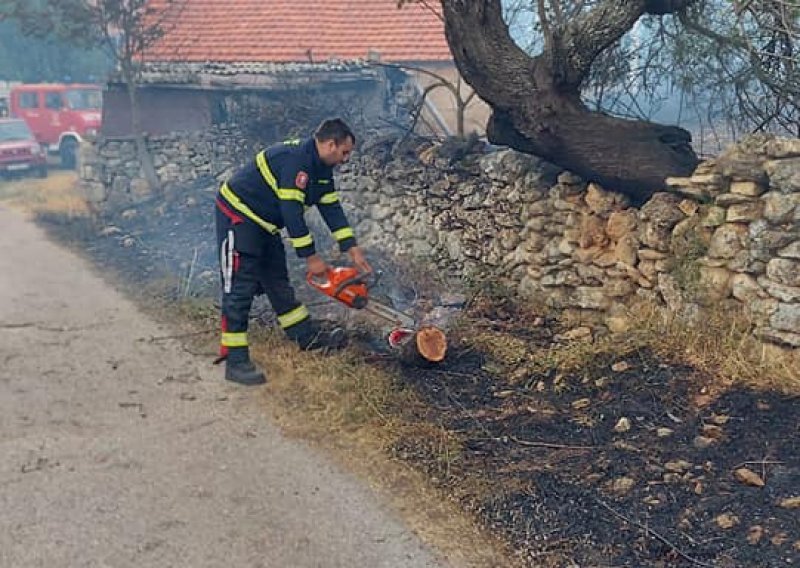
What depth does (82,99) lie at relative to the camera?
24719 millimetres

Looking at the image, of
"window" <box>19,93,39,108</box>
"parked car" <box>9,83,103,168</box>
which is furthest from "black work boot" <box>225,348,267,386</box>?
"window" <box>19,93,39,108</box>

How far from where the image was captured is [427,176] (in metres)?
8.48

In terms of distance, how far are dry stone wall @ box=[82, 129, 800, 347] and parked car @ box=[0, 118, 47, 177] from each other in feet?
48.7

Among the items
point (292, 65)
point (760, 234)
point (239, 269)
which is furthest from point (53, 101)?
point (760, 234)

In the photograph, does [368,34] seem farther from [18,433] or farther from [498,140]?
[18,433]

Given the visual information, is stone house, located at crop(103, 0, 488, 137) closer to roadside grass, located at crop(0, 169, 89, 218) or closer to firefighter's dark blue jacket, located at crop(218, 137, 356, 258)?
roadside grass, located at crop(0, 169, 89, 218)

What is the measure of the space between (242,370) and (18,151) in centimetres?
1840

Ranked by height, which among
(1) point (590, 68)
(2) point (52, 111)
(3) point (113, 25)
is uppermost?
(3) point (113, 25)

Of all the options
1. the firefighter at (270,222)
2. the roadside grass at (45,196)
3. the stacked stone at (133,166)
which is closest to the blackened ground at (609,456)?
the firefighter at (270,222)

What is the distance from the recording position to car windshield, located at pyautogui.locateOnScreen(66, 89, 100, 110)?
24516 millimetres

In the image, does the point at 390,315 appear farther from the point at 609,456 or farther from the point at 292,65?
the point at 292,65

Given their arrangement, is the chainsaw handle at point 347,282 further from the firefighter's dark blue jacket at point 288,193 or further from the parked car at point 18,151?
the parked car at point 18,151

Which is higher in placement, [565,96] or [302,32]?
[302,32]

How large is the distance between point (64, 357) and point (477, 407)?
3.54 m
